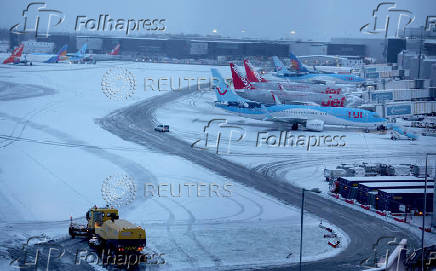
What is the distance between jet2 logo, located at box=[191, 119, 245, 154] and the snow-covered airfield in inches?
29.7

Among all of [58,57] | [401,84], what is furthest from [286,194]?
[58,57]

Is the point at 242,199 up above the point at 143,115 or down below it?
below

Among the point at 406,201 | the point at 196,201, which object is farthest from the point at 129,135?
the point at 406,201

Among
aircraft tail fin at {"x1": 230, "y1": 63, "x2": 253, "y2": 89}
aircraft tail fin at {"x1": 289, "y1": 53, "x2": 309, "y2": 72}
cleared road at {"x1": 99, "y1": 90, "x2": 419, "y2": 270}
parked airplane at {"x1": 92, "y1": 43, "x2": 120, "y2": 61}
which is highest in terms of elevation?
parked airplane at {"x1": 92, "y1": 43, "x2": 120, "y2": 61}

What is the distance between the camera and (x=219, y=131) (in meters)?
48.2

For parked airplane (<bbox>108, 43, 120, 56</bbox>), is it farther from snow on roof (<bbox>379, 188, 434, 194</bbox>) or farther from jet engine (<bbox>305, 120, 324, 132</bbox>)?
snow on roof (<bbox>379, 188, 434, 194</bbox>)

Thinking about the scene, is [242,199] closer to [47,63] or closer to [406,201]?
[406,201]

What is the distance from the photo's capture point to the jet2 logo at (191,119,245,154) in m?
42.0

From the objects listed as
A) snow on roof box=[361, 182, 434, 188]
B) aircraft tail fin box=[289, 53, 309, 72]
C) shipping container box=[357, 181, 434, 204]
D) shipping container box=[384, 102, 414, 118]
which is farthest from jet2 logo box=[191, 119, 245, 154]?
aircraft tail fin box=[289, 53, 309, 72]

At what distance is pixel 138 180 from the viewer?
30984mm

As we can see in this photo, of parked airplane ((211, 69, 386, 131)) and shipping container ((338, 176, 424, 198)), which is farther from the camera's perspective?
parked airplane ((211, 69, 386, 131))

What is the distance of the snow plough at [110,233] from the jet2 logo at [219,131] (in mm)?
18080

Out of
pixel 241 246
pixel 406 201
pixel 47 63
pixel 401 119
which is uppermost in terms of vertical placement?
pixel 47 63

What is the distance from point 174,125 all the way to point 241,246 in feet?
95.8
